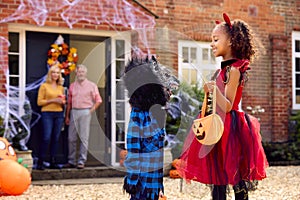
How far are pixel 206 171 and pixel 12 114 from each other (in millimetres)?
4349

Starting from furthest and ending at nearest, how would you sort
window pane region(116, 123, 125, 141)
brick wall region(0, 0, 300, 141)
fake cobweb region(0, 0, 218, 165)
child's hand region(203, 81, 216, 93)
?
brick wall region(0, 0, 300, 141)
window pane region(116, 123, 125, 141)
fake cobweb region(0, 0, 218, 165)
child's hand region(203, 81, 216, 93)

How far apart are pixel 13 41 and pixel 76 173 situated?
6.89 feet

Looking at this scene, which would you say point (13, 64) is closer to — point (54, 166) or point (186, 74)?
point (54, 166)

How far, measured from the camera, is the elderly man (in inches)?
293

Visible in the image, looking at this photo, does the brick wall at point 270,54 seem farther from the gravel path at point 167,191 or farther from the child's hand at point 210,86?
the child's hand at point 210,86

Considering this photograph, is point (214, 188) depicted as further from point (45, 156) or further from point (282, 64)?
point (282, 64)

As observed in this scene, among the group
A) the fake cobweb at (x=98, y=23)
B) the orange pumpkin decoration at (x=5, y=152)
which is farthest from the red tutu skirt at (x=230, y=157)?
the orange pumpkin decoration at (x=5, y=152)

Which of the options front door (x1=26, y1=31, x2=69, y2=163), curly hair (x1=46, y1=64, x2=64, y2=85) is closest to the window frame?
curly hair (x1=46, y1=64, x2=64, y2=85)

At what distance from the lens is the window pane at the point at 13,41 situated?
7495mm

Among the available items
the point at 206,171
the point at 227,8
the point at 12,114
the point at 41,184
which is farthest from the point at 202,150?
the point at 227,8

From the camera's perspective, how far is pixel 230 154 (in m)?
3.42

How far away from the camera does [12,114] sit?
7.14 metres

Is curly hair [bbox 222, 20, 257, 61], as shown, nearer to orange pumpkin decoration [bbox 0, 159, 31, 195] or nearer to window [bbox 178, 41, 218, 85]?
orange pumpkin decoration [bbox 0, 159, 31, 195]

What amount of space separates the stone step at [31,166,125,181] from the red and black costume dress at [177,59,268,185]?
3.55m
